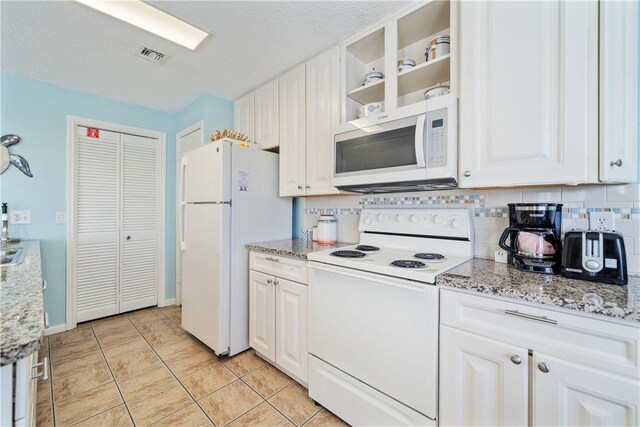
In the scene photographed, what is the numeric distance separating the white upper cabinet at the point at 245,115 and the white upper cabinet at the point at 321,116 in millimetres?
826

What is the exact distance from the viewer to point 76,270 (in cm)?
278

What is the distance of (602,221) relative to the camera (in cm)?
124

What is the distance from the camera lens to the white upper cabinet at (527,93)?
1070mm

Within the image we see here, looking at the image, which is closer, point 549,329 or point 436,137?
point 549,329

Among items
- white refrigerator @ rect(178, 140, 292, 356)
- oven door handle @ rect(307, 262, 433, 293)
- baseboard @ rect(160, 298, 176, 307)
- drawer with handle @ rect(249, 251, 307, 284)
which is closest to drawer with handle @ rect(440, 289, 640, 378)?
oven door handle @ rect(307, 262, 433, 293)

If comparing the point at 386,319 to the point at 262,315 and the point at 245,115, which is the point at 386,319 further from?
the point at 245,115

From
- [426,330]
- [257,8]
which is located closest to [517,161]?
[426,330]

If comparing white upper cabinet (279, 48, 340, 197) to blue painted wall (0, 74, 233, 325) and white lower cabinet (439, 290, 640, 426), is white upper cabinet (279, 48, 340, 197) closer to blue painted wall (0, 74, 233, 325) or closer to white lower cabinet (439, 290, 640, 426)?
blue painted wall (0, 74, 233, 325)

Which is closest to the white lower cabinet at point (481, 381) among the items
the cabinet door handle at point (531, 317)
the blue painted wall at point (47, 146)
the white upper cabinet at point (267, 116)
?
the cabinet door handle at point (531, 317)

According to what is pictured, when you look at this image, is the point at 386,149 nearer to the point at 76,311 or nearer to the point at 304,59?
the point at 304,59

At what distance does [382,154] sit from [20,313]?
1.63m

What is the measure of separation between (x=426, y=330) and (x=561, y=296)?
0.50m

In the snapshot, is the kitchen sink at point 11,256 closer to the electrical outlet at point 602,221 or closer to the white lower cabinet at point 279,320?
the white lower cabinet at point 279,320

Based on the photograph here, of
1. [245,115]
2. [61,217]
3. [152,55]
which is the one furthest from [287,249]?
[61,217]
